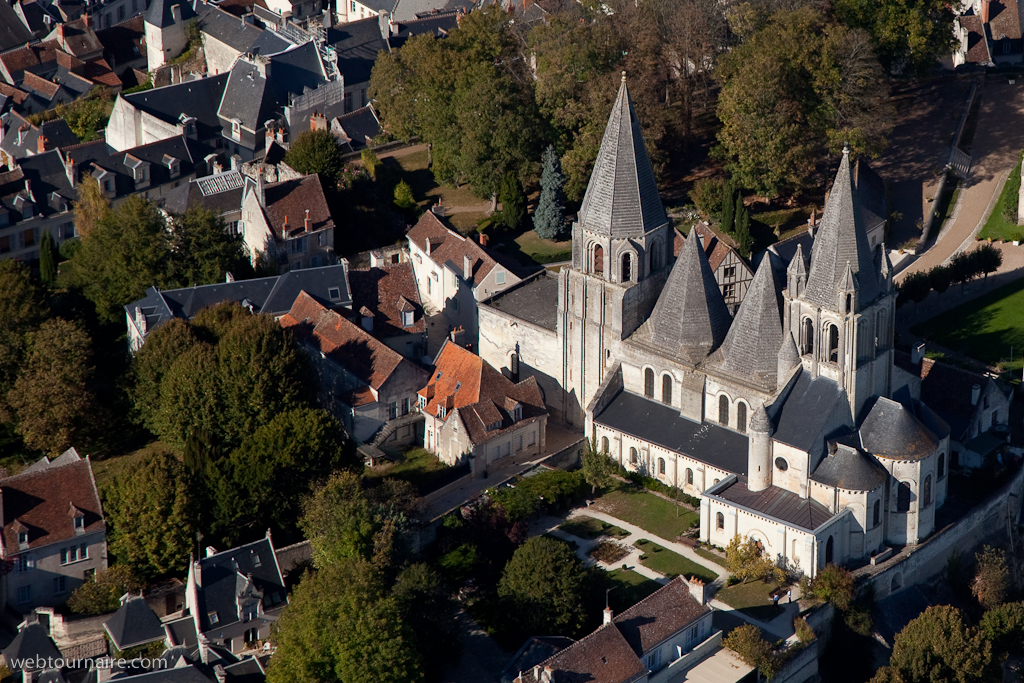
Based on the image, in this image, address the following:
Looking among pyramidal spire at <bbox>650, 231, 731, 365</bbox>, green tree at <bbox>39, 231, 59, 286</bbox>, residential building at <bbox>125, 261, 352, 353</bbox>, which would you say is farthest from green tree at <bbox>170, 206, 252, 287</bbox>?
pyramidal spire at <bbox>650, 231, 731, 365</bbox>

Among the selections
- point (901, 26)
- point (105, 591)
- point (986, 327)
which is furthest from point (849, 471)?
point (901, 26)

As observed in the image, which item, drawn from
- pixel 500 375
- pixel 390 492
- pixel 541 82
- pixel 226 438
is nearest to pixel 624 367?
pixel 500 375

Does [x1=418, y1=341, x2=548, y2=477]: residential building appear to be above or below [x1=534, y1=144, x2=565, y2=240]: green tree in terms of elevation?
below

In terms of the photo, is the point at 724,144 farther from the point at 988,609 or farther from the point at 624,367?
the point at 988,609


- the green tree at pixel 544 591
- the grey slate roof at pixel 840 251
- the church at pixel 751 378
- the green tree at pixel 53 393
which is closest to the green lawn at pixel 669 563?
the church at pixel 751 378

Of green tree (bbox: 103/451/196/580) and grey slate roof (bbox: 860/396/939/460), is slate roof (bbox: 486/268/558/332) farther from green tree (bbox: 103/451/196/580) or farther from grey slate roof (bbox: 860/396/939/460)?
green tree (bbox: 103/451/196/580)

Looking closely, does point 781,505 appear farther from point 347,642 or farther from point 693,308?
point 347,642
